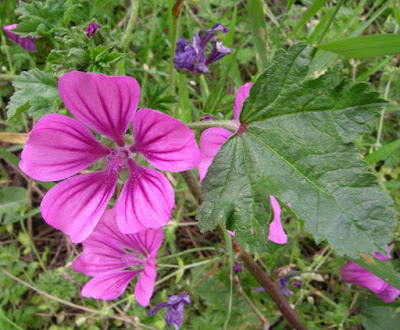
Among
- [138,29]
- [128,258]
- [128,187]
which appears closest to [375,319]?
[128,258]

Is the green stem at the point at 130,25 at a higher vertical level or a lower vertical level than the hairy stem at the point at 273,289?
higher

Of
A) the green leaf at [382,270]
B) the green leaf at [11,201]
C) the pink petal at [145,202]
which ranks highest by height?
the pink petal at [145,202]

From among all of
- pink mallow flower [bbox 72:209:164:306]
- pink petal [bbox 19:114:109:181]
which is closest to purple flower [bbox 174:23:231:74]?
pink petal [bbox 19:114:109:181]

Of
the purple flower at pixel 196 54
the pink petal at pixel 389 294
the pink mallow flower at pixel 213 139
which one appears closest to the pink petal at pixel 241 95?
the pink mallow flower at pixel 213 139

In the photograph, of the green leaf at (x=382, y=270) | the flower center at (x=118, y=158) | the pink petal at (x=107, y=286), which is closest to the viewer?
the flower center at (x=118, y=158)

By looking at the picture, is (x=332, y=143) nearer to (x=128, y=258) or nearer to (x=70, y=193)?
(x=70, y=193)

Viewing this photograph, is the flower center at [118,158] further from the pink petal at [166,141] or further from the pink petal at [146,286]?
the pink petal at [146,286]

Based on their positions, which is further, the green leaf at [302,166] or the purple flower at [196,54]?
the purple flower at [196,54]

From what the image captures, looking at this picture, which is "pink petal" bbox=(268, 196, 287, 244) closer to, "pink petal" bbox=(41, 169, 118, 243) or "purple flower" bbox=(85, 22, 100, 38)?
"pink petal" bbox=(41, 169, 118, 243)
